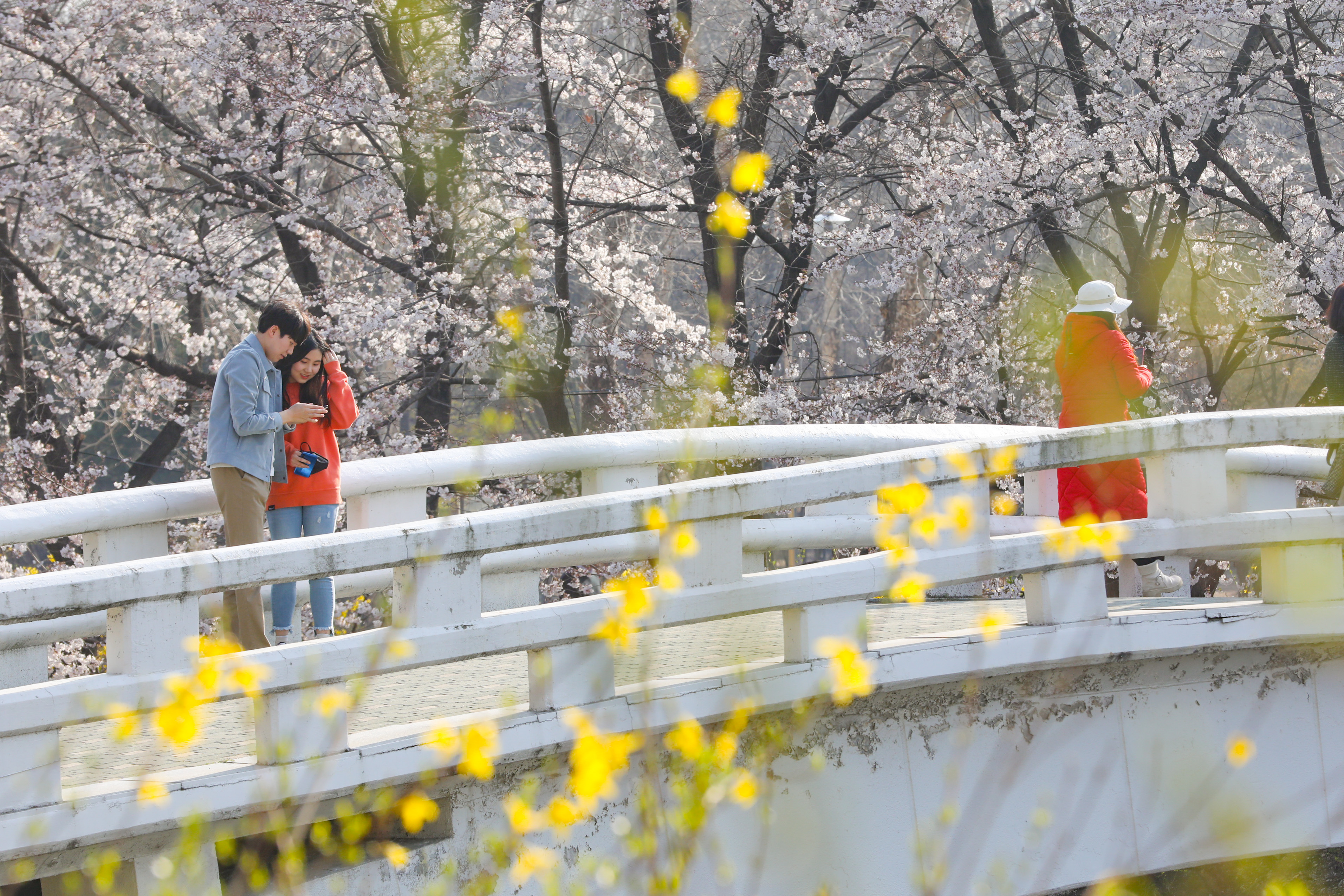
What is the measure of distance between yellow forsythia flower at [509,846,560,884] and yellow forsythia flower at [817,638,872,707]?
2.82ft

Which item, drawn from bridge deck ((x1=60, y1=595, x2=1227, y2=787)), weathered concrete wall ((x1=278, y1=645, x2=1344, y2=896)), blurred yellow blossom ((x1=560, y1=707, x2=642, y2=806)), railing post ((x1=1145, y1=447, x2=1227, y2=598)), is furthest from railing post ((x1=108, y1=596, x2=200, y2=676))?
railing post ((x1=1145, y1=447, x2=1227, y2=598))

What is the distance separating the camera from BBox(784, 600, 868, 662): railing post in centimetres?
399

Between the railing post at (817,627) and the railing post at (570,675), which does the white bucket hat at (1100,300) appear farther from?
the railing post at (570,675)

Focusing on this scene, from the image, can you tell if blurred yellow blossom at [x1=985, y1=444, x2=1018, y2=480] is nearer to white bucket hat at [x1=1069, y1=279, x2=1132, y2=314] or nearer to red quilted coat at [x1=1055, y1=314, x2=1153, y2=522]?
red quilted coat at [x1=1055, y1=314, x2=1153, y2=522]

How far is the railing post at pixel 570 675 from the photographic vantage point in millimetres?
3672

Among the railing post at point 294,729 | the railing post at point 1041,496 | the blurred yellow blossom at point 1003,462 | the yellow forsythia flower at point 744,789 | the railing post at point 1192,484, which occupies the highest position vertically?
the blurred yellow blossom at point 1003,462

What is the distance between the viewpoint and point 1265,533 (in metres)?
4.54

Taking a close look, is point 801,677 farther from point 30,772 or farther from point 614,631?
point 30,772

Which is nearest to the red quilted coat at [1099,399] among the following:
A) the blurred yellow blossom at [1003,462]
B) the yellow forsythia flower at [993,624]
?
the yellow forsythia flower at [993,624]

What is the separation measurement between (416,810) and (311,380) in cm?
265

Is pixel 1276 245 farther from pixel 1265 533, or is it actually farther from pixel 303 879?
pixel 303 879

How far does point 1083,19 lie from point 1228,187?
2272 mm

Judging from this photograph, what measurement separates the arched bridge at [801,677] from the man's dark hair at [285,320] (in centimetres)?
63

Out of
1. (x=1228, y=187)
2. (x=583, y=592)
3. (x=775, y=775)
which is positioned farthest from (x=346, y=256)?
(x=775, y=775)
